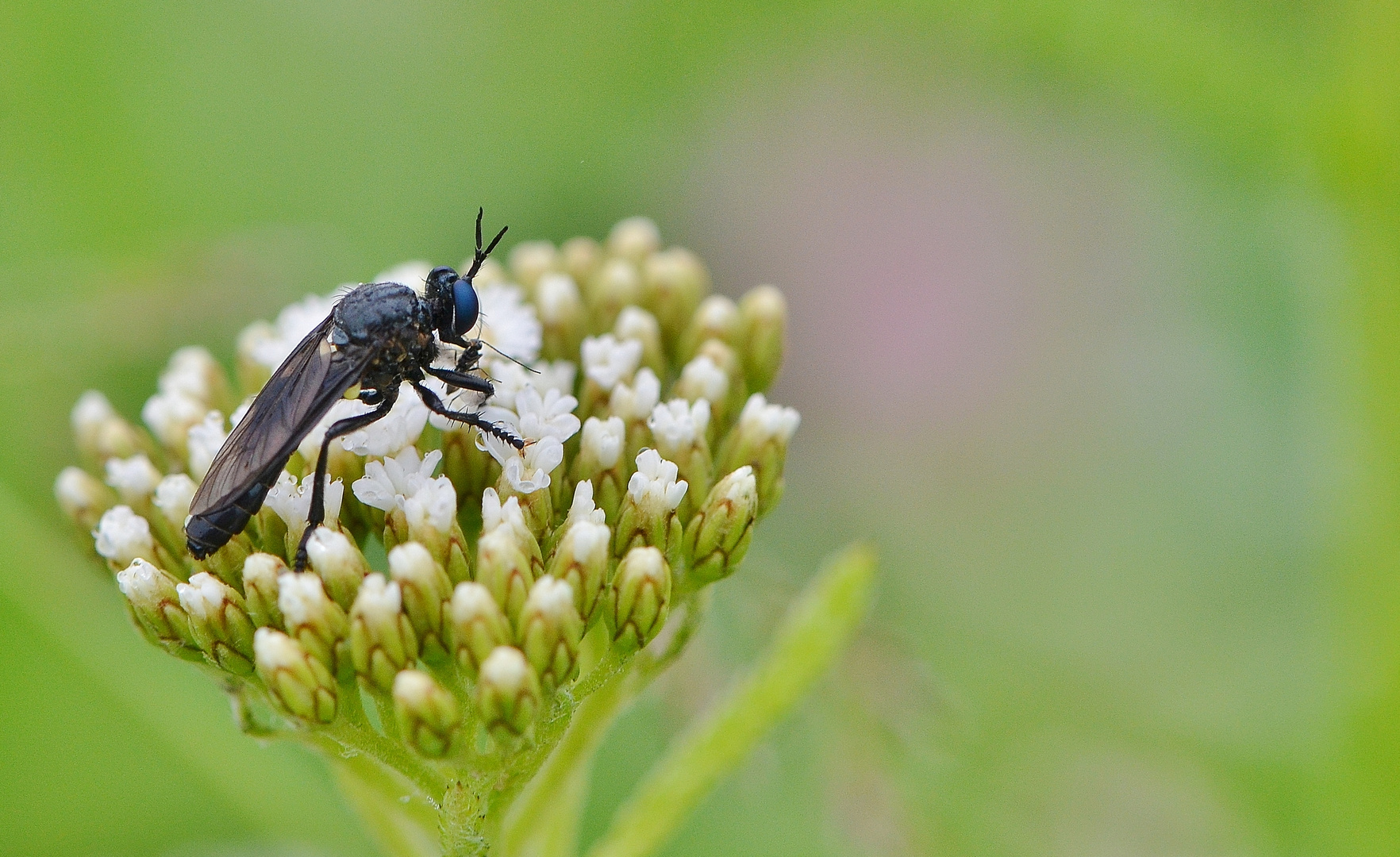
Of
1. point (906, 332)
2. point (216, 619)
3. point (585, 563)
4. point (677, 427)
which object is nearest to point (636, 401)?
point (677, 427)

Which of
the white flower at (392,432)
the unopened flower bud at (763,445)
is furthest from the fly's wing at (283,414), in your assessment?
the unopened flower bud at (763,445)

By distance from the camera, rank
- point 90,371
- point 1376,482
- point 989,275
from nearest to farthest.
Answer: point 1376,482 → point 90,371 → point 989,275

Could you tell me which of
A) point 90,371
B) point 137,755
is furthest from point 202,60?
point 137,755

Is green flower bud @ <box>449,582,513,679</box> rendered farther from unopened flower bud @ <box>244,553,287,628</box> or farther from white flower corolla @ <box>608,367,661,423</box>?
white flower corolla @ <box>608,367,661,423</box>

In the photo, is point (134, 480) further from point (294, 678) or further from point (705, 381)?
point (705, 381)

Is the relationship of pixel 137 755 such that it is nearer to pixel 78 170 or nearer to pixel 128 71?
pixel 78 170

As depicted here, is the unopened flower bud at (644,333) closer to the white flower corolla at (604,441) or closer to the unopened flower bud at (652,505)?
the white flower corolla at (604,441)
